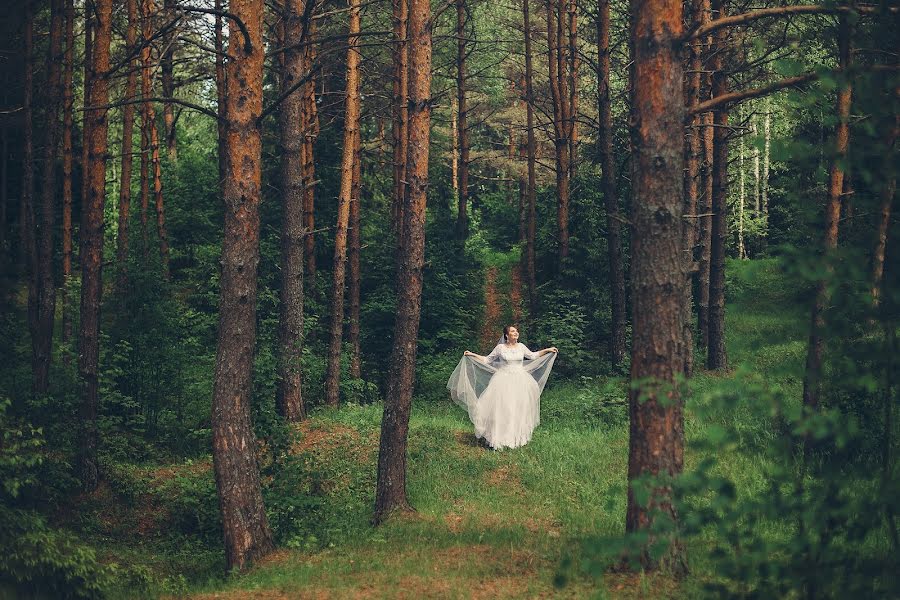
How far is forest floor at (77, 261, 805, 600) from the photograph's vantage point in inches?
296

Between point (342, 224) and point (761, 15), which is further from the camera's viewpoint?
point (342, 224)

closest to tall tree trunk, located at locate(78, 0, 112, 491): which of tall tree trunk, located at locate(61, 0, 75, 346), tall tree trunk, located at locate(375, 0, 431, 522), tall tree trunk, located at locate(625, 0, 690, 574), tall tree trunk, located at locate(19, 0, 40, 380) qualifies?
tall tree trunk, located at locate(61, 0, 75, 346)

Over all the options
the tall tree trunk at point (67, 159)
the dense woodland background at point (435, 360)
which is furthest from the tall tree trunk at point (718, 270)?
the tall tree trunk at point (67, 159)

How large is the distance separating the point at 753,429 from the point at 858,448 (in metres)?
2.03

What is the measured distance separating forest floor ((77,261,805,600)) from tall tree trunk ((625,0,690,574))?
3.27 feet

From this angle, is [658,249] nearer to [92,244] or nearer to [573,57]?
[92,244]

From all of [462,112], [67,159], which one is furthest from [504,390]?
[462,112]

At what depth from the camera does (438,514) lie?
34.8 feet

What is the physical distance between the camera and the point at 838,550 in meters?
3.96

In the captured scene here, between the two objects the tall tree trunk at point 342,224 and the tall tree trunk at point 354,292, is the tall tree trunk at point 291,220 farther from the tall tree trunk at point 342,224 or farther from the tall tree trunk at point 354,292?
the tall tree trunk at point 354,292

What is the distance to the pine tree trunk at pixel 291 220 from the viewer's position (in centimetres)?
1625

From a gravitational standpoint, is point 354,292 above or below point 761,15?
below

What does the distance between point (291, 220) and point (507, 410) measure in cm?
607

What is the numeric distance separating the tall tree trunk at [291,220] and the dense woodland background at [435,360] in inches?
2.5
